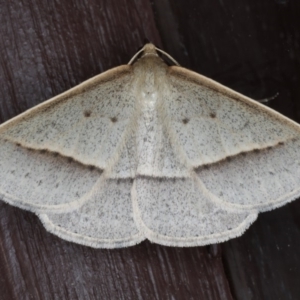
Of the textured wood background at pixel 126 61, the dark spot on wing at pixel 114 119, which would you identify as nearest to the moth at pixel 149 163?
the dark spot on wing at pixel 114 119

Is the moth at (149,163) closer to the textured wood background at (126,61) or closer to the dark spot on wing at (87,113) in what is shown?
the dark spot on wing at (87,113)

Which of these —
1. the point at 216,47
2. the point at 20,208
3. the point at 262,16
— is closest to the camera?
the point at 20,208

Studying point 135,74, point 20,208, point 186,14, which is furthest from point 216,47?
point 20,208

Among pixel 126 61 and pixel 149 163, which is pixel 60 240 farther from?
pixel 126 61

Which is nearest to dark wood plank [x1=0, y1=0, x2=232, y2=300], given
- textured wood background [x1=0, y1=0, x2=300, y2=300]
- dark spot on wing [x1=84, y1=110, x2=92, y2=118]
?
textured wood background [x1=0, y1=0, x2=300, y2=300]

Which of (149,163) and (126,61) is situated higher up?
(126,61)

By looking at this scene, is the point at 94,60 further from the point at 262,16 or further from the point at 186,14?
the point at 262,16

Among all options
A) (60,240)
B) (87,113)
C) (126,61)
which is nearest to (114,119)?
(87,113)

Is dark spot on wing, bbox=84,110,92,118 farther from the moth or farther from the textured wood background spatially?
the textured wood background
